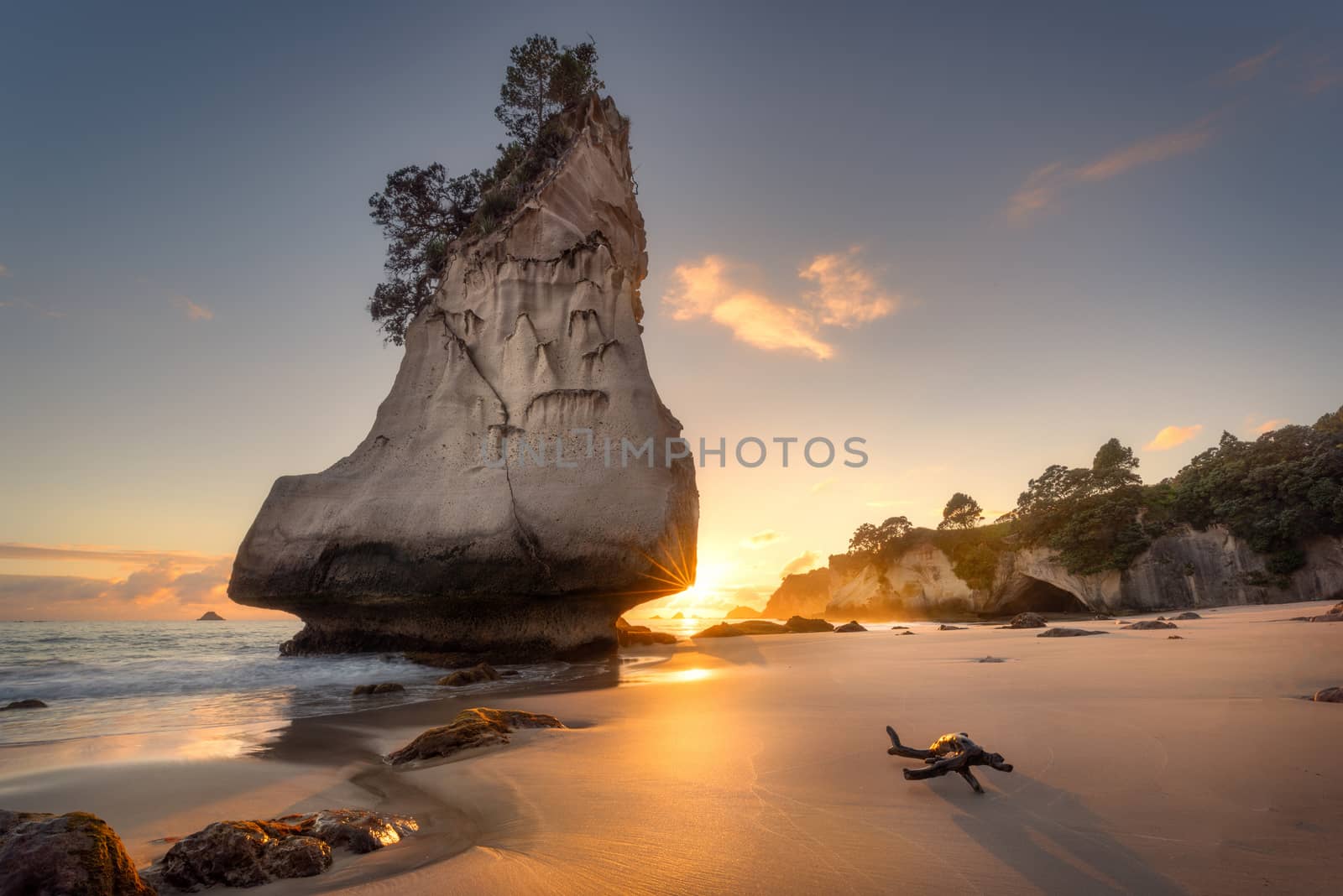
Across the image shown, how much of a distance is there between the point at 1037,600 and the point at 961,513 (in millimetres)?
9481

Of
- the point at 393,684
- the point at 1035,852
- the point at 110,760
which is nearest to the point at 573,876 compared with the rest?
the point at 1035,852

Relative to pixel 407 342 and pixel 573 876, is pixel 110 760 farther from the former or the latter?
pixel 407 342

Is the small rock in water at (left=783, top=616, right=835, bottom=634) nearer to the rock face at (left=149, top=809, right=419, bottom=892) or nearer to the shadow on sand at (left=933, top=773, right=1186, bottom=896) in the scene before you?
the shadow on sand at (left=933, top=773, right=1186, bottom=896)

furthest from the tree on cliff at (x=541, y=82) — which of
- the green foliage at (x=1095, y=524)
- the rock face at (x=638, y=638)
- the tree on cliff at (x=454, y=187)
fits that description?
the green foliage at (x=1095, y=524)

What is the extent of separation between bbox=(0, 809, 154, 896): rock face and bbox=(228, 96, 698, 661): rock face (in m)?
8.42

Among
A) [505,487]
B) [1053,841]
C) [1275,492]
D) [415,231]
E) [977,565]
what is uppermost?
[415,231]

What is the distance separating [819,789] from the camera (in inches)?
95.7

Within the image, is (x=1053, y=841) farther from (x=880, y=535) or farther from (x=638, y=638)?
(x=880, y=535)

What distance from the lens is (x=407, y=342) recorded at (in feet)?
44.7

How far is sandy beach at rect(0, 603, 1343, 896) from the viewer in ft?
5.56

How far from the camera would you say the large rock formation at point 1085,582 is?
63.2ft

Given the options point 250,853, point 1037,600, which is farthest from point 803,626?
point 250,853

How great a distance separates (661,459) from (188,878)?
32.2 feet

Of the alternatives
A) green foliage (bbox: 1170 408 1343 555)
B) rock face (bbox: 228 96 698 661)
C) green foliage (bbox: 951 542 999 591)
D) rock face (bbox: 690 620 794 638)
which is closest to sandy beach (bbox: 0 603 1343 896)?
rock face (bbox: 228 96 698 661)
